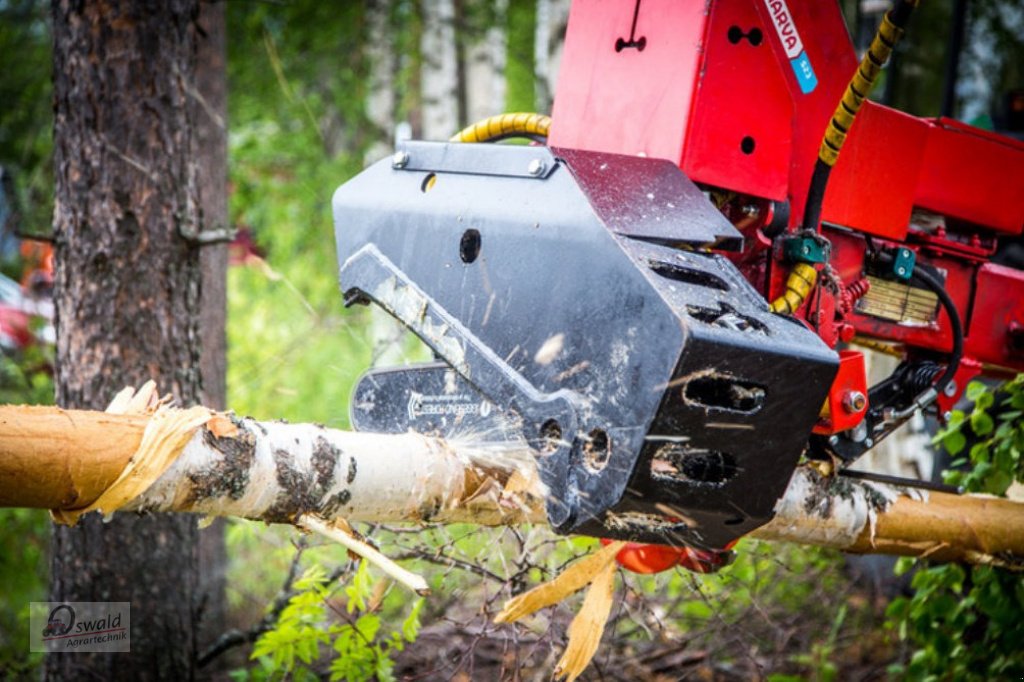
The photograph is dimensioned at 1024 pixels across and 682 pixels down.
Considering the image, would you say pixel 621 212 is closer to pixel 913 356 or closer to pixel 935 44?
pixel 913 356

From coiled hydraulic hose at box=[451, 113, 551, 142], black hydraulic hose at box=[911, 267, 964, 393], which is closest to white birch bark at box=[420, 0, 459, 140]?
coiled hydraulic hose at box=[451, 113, 551, 142]

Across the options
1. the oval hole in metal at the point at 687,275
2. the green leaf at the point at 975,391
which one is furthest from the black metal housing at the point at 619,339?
the green leaf at the point at 975,391

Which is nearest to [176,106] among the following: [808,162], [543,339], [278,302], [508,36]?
[543,339]

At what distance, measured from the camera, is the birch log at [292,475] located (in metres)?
1.95

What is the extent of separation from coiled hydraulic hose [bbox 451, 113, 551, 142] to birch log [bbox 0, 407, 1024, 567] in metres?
1.07

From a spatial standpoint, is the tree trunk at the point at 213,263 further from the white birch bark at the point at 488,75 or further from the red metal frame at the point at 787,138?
the white birch bark at the point at 488,75

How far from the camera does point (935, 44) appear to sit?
11891 mm

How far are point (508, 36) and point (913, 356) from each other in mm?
8482

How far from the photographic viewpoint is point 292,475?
86.6 inches

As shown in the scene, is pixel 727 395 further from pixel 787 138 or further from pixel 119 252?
pixel 119 252

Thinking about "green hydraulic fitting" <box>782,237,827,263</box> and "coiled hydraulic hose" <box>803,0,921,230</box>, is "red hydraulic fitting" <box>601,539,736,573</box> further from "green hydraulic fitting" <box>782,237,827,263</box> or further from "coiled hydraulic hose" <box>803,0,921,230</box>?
"coiled hydraulic hose" <box>803,0,921,230</box>

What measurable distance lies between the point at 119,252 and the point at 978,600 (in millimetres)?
2967

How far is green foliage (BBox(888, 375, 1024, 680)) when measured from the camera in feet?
10.5

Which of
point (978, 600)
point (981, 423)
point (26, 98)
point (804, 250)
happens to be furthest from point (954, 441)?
point (26, 98)
